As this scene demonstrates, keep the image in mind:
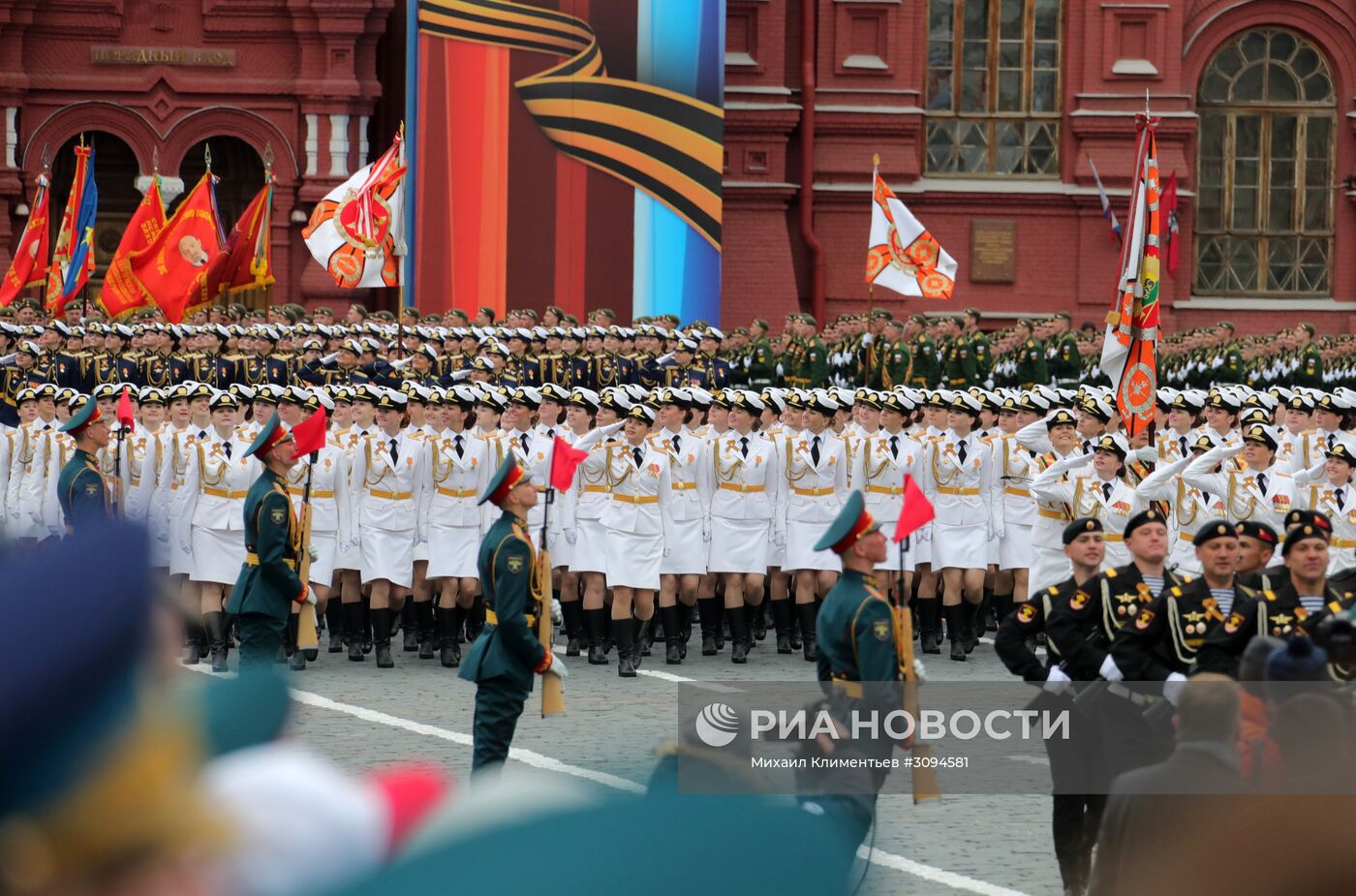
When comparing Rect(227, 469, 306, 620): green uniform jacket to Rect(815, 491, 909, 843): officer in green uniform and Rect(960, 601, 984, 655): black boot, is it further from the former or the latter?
Rect(960, 601, 984, 655): black boot

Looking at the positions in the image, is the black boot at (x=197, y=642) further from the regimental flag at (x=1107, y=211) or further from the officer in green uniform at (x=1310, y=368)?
the regimental flag at (x=1107, y=211)

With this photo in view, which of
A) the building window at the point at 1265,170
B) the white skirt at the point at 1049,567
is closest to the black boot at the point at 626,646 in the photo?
the white skirt at the point at 1049,567

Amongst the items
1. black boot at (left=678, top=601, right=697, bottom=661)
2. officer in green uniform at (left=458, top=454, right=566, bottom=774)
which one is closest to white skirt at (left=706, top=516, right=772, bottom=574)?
black boot at (left=678, top=601, right=697, bottom=661)

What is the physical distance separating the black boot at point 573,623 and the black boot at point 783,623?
1544 mm

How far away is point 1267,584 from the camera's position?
709 cm

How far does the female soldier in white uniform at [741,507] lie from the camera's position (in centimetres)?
1522

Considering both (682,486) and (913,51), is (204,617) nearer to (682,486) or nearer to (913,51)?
(682,486)

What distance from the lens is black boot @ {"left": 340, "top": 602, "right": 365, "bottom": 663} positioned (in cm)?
1450

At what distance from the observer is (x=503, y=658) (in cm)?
848

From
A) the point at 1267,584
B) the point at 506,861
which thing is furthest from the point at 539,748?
the point at 506,861

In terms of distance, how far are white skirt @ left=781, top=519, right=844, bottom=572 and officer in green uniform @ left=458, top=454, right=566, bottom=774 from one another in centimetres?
649

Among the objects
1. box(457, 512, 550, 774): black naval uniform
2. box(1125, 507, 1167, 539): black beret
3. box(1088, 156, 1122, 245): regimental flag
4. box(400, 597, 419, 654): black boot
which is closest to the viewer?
box(1125, 507, 1167, 539): black beret

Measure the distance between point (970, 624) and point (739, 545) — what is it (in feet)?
6.02

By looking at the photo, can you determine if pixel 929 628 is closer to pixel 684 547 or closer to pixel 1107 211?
pixel 684 547
